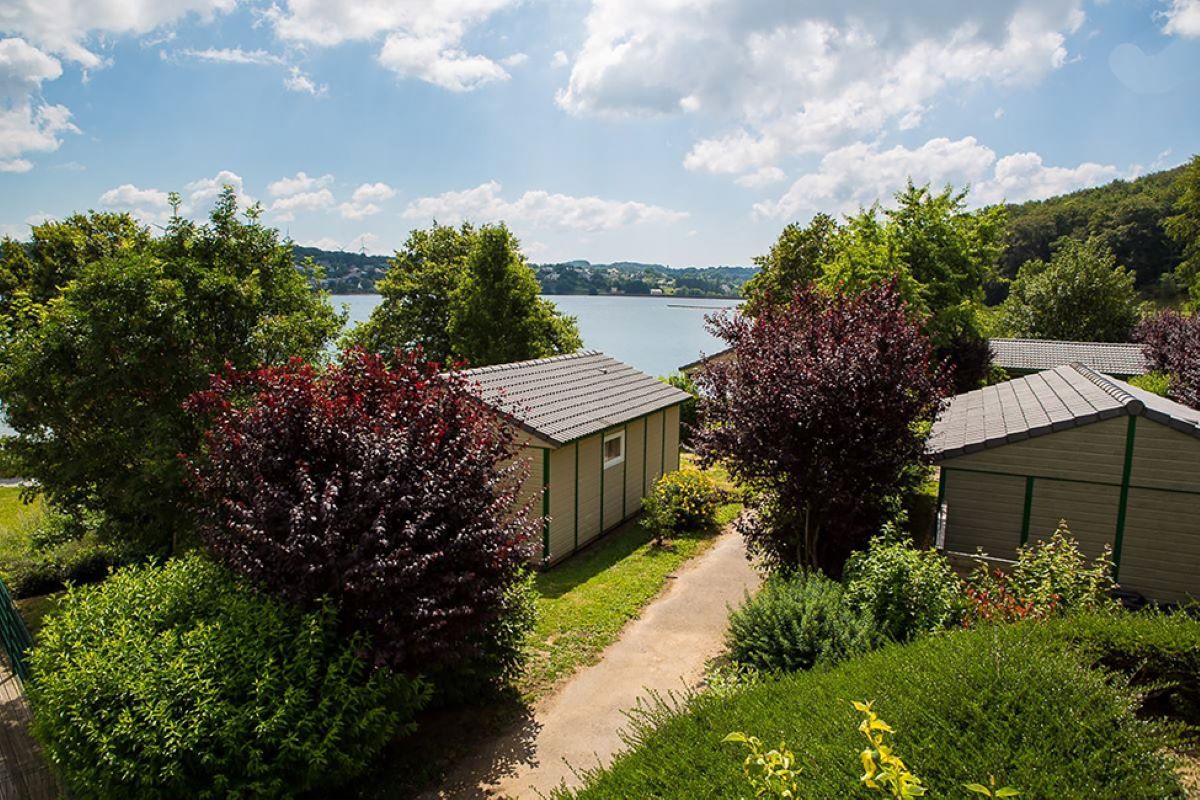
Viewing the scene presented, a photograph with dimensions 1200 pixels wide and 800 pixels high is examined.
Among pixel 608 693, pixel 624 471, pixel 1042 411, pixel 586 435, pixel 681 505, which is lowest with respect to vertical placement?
pixel 608 693

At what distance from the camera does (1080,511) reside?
374 inches

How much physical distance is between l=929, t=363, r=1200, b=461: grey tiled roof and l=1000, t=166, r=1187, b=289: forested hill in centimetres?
5125

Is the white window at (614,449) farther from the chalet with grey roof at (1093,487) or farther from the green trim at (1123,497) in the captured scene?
the green trim at (1123,497)

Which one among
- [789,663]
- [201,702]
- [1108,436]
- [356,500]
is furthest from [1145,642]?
[201,702]

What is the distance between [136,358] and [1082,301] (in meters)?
47.8

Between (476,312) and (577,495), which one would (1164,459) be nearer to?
(577,495)

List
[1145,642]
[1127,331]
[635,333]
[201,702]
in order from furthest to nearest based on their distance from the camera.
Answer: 1. [1127,331]
2. [635,333]
3. [1145,642]
4. [201,702]

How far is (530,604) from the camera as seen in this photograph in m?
8.30

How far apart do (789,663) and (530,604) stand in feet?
10.3

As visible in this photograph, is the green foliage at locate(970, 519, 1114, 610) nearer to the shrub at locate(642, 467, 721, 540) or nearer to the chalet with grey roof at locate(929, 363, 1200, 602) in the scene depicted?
the chalet with grey roof at locate(929, 363, 1200, 602)

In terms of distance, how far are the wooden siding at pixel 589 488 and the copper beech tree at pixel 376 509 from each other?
6011 mm

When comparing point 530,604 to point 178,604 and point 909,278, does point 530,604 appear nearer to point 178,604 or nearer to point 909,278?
point 178,604

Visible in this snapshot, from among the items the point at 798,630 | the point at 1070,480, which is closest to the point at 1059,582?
the point at 1070,480

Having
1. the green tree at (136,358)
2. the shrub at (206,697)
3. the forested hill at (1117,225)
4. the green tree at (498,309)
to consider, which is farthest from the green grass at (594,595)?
the forested hill at (1117,225)
